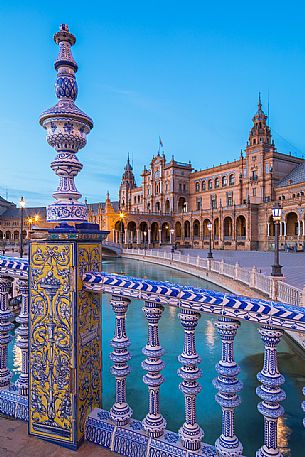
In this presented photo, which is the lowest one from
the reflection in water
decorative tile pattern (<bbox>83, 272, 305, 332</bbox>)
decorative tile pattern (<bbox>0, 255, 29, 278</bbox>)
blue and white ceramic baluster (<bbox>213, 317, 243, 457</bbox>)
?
the reflection in water

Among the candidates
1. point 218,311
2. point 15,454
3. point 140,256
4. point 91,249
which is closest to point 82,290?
point 91,249

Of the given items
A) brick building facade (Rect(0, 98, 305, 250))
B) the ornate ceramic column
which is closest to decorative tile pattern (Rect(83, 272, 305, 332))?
the ornate ceramic column

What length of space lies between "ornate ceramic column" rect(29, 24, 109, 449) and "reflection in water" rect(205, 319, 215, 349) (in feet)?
19.6

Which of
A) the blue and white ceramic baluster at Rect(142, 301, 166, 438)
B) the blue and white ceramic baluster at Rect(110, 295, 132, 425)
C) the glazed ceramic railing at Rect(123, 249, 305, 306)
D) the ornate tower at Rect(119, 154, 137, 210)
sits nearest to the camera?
the blue and white ceramic baluster at Rect(142, 301, 166, 438)

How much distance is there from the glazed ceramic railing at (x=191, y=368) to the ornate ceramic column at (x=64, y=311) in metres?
0.17

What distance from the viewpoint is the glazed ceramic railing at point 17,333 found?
2699 mm

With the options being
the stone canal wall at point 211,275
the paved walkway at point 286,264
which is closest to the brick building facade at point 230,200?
the paved walkway at point 286,264

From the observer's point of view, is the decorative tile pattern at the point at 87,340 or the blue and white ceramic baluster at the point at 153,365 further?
the decorative tile pattern at the point at 87,340

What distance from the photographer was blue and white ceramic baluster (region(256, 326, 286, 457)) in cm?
175

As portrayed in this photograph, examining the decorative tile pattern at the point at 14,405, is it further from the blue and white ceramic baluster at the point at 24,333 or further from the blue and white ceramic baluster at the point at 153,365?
the blue and white ceramic baluster at the point at 153,365

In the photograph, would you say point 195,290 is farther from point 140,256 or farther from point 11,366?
point 140,256

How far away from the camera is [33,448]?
7.50ft

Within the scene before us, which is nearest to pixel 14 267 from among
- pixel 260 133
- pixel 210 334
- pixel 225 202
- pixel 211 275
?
pixel 210 334

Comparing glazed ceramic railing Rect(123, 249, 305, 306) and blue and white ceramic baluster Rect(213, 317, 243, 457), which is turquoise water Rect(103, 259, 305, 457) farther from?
blue and white ceramic baluster Rect(213, 317, 243, 457)
